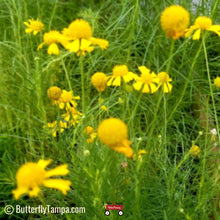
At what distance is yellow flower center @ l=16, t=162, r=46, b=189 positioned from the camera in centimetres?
59

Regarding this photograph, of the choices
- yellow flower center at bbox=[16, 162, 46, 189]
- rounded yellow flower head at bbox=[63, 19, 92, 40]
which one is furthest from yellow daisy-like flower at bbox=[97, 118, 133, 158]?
rounded yellow flower head at bbox=[63, 19, 92, 40]

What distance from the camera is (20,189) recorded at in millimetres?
587

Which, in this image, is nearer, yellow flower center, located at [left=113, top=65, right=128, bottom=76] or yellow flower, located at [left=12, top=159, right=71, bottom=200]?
yellow flower, located at [left=12, top=159, right=71, bottom=200]

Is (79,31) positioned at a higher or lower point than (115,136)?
higher

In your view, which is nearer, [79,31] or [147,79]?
[79,31]

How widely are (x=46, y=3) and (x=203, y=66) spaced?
102 centimetres

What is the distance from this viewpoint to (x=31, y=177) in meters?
0.60

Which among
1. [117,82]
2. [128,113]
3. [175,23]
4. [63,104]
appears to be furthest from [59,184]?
[128,113]

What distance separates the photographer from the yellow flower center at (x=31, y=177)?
23.4 inches

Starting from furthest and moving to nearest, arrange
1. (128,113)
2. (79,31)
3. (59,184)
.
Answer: (128,113), (79,31), (59,184)

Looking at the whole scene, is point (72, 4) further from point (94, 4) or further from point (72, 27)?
point (72, 27)

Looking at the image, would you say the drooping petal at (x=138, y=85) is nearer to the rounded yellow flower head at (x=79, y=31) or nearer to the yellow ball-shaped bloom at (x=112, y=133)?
the rounded yellow flower head at (x=79, y=31)

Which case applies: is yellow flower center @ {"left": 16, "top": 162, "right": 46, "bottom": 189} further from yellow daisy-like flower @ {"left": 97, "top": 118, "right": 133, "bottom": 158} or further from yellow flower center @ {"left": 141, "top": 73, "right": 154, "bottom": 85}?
yellow flower center @ {"left": 141, "top": 73, "right": 154, "bottom": 85}

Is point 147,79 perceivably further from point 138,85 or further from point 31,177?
point 31,177
